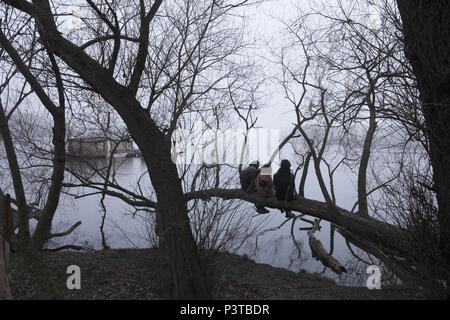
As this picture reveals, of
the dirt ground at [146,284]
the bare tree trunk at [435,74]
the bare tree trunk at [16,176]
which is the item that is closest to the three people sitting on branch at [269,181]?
the dirt ground at [146,284]

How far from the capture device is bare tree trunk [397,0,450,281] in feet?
10.4

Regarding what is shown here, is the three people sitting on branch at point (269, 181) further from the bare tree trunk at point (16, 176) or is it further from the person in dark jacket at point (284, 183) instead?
the bare tree trunk at point (16, 176)

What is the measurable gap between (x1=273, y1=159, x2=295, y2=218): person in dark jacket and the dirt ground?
1.75 m

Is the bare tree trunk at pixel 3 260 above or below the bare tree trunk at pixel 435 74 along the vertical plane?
below

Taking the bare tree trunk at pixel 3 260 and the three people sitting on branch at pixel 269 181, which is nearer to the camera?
the bare tree trunk at pixel 3 260

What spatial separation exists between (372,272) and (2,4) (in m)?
6.28

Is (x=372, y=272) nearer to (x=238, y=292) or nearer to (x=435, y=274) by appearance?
(x=435, y=274)

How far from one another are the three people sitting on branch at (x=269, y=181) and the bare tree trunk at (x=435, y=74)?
331 cm

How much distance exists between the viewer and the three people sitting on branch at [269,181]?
656 centimetres

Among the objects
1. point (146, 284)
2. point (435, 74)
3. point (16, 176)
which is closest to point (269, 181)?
point (146, 284)

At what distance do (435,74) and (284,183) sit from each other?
12.3ft

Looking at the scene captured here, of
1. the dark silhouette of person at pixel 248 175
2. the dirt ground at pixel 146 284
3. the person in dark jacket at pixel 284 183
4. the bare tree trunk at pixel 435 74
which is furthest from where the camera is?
the dark silhouette of person at pixel 248 175

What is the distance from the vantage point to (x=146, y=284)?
417cm

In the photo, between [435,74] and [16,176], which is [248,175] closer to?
[435,74]
